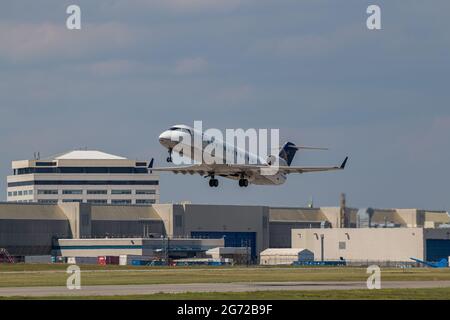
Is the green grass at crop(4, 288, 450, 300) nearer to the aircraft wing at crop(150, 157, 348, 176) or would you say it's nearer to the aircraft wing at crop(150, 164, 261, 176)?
the aircraft wing at crop(150, 157, 348, 176)

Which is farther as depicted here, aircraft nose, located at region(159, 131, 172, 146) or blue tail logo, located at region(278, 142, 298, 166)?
blue tail logo, located at region(278, 142, 298, 166)

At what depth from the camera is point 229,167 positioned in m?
130

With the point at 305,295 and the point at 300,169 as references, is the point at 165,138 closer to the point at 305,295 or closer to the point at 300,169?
the point at 300,169

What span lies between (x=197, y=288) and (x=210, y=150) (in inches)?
1118

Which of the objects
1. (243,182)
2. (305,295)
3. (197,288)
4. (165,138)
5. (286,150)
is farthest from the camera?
(286,150)

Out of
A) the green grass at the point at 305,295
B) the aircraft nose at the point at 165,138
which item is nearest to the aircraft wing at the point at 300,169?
the aircraft nose at the point at 165,138

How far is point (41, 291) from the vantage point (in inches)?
3782

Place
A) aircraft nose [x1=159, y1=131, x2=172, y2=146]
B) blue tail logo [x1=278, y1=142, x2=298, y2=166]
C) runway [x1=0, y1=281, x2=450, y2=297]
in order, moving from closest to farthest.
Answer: runway [x1=0, y1=281, x2=450, y2=297] < aircraft nose [x1=159, y1=131, x2=172, y2=146] < blue tail logo [x1=278, y1=142, x2=298, y2=166]

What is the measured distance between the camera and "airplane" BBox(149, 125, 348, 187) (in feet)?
405

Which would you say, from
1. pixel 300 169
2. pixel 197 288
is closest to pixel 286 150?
pixel 300 169

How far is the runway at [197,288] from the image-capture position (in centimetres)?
9325

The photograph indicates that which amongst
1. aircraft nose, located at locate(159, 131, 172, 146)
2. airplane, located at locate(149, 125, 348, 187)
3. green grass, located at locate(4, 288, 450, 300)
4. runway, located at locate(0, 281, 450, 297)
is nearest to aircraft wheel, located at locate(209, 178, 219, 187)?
airplane, located at locate(149, 125, 348, 187)
